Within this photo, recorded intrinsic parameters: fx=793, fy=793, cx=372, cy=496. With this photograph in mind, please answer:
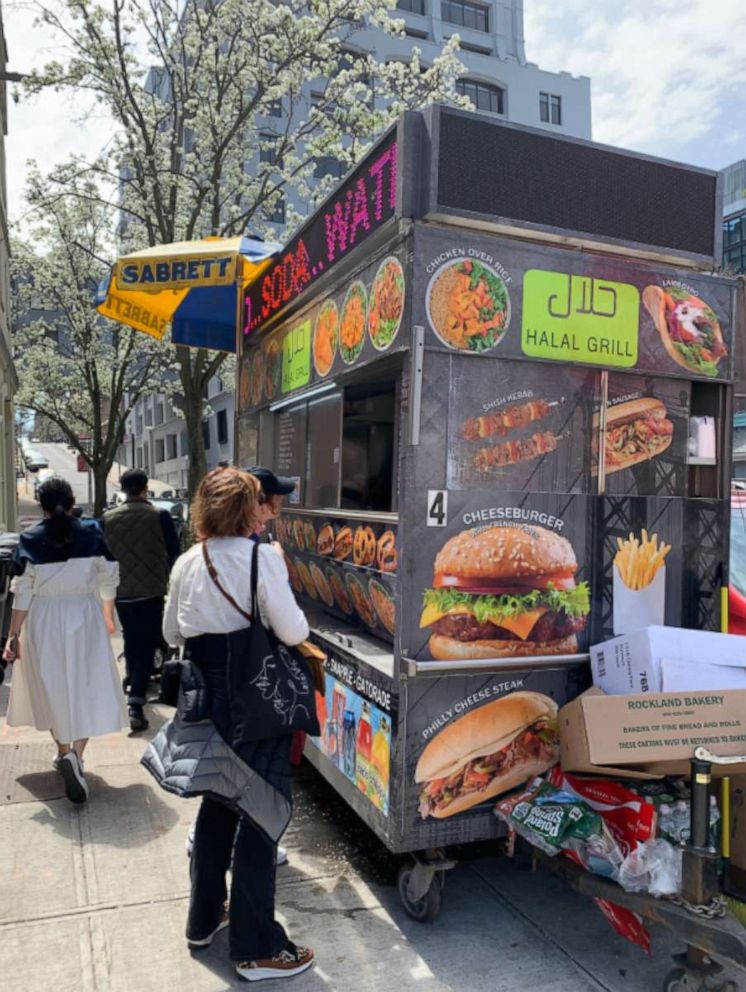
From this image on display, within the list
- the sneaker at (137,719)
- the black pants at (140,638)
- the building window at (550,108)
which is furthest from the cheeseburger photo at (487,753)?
the building window at (550,108)

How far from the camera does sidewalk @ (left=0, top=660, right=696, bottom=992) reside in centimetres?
289

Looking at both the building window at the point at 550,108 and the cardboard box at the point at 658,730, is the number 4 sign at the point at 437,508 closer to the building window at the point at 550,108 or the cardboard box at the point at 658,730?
the cardboard box at the point at 658,730

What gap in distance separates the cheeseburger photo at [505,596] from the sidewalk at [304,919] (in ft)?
3.68

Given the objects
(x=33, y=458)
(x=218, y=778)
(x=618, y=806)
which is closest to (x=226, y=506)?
(x=218, y=778)

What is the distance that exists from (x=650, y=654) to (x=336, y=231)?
7.96ft

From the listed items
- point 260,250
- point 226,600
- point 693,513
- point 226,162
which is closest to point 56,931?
point 226,600

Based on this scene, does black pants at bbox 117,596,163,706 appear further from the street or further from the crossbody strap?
the street

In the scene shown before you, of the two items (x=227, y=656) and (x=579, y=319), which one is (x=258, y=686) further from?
(x=579, y=319)

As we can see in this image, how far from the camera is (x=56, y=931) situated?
→ 10.3 feet

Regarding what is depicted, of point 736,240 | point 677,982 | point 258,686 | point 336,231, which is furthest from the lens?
point 736,240

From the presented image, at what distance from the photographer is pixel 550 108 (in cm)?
4025

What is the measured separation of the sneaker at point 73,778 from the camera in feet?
14.1

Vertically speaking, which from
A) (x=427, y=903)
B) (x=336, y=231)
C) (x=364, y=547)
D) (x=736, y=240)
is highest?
(x=736, y=240)

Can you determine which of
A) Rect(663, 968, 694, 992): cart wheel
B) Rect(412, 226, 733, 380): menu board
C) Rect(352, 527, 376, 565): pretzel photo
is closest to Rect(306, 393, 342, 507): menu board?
Rect(352, 527, 376, 565): pretzel photo
